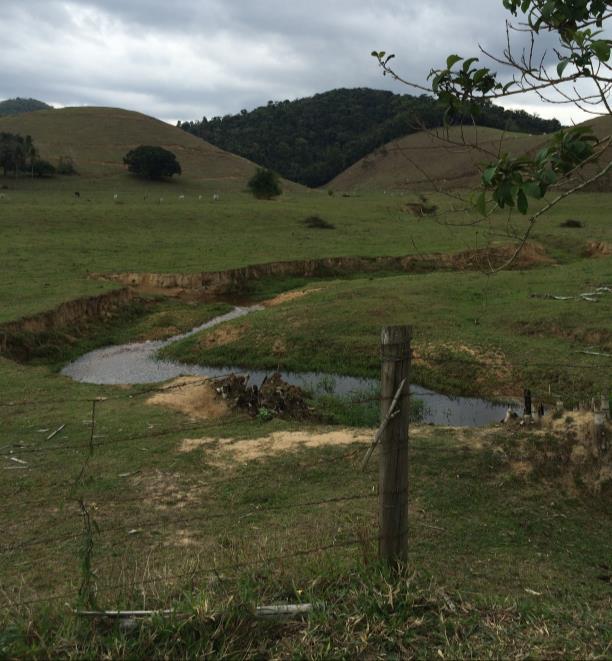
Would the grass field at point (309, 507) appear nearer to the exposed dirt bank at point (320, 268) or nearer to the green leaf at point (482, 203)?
the green leaf at point (482, 203)

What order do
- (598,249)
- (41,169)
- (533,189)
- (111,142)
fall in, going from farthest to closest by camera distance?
1. (111,142)
2. (41,169)
3. (598,249)
4. (533,189)

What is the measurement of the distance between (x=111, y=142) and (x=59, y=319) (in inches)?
3279

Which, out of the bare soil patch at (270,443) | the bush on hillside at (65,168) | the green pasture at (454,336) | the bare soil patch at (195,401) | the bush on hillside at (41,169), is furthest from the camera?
the bush on hillside at (65,168)

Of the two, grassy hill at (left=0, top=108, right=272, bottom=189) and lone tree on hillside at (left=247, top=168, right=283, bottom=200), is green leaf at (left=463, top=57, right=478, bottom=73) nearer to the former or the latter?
lone tree on hillside at (left=247, top=168, right=283, bottom=200)

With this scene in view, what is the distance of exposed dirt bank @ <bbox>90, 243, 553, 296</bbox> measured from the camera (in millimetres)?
30531

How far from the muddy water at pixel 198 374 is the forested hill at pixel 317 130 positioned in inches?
4053

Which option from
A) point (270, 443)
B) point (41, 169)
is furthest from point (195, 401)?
point (41, 169)

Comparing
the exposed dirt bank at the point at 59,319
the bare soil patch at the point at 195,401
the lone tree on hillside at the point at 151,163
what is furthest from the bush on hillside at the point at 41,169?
the bare soil patch at the point at 195,401

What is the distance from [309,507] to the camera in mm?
8617

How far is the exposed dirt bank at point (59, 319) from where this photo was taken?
2020cm

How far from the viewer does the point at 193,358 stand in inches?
835

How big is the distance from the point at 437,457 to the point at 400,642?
605 cm

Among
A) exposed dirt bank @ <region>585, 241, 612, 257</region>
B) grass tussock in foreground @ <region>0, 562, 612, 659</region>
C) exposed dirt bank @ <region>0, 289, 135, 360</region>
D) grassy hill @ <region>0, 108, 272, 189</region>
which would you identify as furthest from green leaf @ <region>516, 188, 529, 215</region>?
grassy hill @ <region>0, 108, 272, 189</region>

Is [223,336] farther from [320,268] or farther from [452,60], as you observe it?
[452,60]
